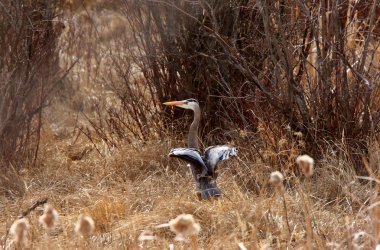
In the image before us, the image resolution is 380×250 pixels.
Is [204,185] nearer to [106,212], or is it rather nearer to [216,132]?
[106,212]

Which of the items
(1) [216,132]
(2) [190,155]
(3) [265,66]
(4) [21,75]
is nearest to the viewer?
(2) [190,155]

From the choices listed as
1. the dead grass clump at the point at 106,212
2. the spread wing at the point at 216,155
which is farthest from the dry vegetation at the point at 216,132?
the spread wing at the point at 216,155

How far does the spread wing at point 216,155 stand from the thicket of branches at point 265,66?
0.63m

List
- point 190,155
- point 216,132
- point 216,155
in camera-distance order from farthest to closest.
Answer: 1. point 216,132
2. point 216,155
3. point 190,155

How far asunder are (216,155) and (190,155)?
17cm

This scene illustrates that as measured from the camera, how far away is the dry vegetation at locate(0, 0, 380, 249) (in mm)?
4198

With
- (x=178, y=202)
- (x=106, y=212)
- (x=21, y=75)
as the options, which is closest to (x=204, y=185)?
(x=178, y=202)

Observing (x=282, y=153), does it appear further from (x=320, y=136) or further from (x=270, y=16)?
(x=270, y=16)

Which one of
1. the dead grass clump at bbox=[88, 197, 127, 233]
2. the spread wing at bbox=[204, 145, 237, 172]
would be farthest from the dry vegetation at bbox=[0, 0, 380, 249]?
the spread wing at bbox=[204, 145, 237, 172]

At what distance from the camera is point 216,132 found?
5.79 meters

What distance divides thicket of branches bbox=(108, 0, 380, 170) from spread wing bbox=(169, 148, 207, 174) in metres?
0.75

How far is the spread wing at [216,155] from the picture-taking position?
4336 mm

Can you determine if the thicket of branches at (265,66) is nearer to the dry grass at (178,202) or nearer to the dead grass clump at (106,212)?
the dry grass at (178,202)

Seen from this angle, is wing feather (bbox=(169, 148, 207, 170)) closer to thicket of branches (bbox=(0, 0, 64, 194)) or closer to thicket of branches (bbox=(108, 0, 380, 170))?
thicket of branches (bbox=(108, 0, 380, 170))
